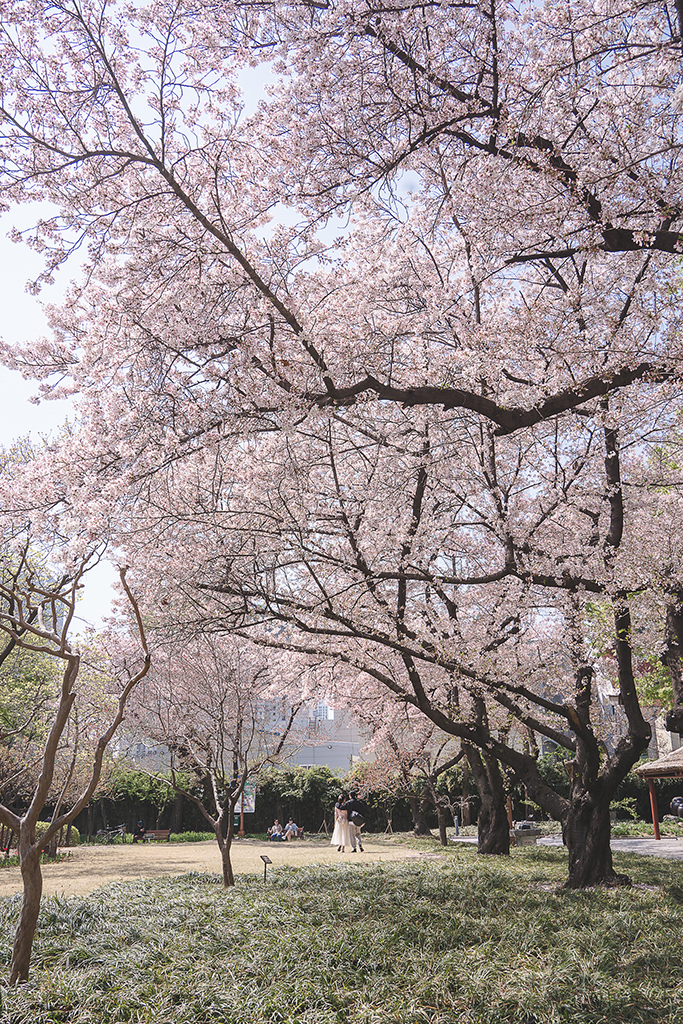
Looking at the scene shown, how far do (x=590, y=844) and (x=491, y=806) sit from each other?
4716 mm

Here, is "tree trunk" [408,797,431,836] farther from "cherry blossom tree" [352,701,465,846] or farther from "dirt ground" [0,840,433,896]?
"dirt ground" [0,840,433,896]

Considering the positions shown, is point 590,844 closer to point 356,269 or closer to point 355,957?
point 355,957

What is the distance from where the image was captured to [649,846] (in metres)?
17.4

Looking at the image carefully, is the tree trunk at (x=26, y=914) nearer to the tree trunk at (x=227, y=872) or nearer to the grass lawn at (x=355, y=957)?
the grass lawn at (x=355, y=957)

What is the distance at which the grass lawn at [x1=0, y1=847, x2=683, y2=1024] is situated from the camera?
164 inches

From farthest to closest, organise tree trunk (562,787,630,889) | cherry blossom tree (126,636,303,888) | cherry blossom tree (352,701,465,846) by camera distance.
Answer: cherry blossom tree (352,701,465,846), cherry blossom tree (126,636,303,888), tree trunk (562,787,630,889)

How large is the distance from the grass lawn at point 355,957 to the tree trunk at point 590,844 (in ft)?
2.98

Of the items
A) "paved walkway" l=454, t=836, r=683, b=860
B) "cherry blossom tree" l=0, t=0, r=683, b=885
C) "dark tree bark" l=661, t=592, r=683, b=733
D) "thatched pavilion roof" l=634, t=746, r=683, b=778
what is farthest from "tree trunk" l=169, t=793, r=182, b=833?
"dark tree bark" l=661, t=592, r=683, b=733

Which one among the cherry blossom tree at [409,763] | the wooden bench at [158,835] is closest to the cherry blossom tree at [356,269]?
the cherry blossom tree at [409,763]

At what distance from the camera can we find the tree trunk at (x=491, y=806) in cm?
1316

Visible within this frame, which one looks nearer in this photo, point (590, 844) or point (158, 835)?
point (590, 844)

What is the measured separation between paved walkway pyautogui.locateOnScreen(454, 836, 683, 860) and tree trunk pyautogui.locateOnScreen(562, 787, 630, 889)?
569 centimetres

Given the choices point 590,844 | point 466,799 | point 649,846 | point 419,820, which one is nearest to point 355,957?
point 590,844

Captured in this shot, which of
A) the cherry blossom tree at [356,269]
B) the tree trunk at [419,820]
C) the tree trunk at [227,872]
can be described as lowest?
the tree trunk at [419,820]
